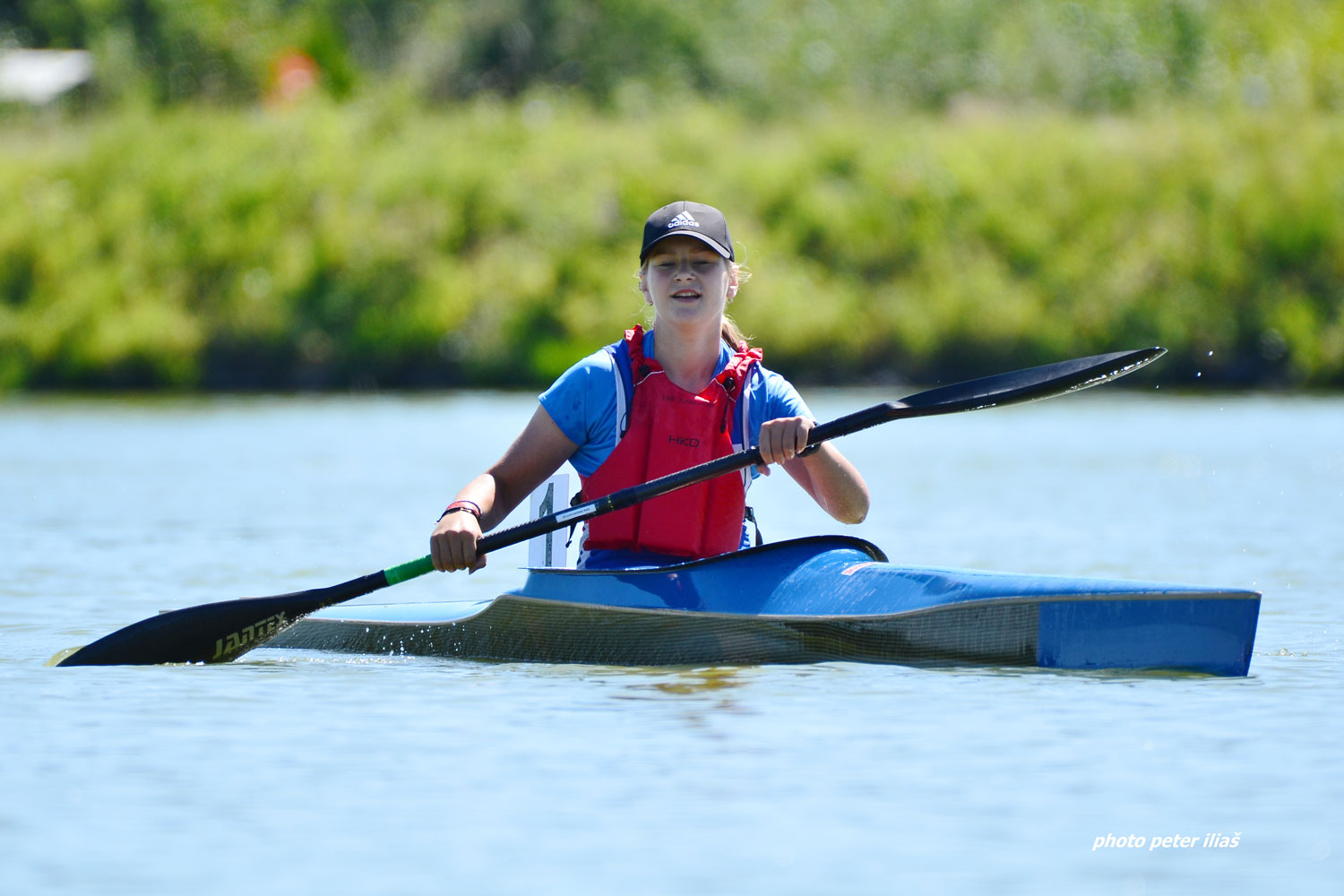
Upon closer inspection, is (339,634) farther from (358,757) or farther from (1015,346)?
(1015,346)

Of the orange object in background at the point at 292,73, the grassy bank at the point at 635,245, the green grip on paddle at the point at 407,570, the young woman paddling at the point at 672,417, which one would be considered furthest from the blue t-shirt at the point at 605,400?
the orange object in background at the point at 292,73

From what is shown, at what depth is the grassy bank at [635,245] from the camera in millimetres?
17984

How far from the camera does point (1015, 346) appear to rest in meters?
17.9

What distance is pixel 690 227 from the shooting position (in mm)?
4734

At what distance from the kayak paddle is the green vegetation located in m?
12.7

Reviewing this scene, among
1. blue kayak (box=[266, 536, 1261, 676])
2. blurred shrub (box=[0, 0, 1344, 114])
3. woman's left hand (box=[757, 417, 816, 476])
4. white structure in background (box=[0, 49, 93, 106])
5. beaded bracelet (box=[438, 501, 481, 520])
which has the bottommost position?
blue kayak (box=[266, 536, 1261, 676])

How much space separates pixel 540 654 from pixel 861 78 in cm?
1911

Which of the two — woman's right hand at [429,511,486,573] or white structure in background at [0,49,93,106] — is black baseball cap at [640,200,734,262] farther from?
white structure in background at [0,49,93,106]

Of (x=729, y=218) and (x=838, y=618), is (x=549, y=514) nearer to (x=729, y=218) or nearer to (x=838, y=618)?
(x=838, y=618)

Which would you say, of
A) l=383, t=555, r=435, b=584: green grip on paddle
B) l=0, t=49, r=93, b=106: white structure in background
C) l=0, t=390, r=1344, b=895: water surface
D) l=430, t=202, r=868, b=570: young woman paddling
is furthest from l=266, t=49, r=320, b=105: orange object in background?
l=430, t=202, r=868, b=570: young woman paddling

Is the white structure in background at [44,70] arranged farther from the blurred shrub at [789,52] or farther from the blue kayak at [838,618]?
the blue kayak at [838,618]

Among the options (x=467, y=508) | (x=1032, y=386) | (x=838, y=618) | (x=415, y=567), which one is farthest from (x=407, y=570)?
(x=1032, y=386)

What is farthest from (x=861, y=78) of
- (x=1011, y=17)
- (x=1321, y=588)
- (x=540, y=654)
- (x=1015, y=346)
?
(x=540, y=654)

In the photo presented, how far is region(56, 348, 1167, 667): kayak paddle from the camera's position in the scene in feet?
15.5
